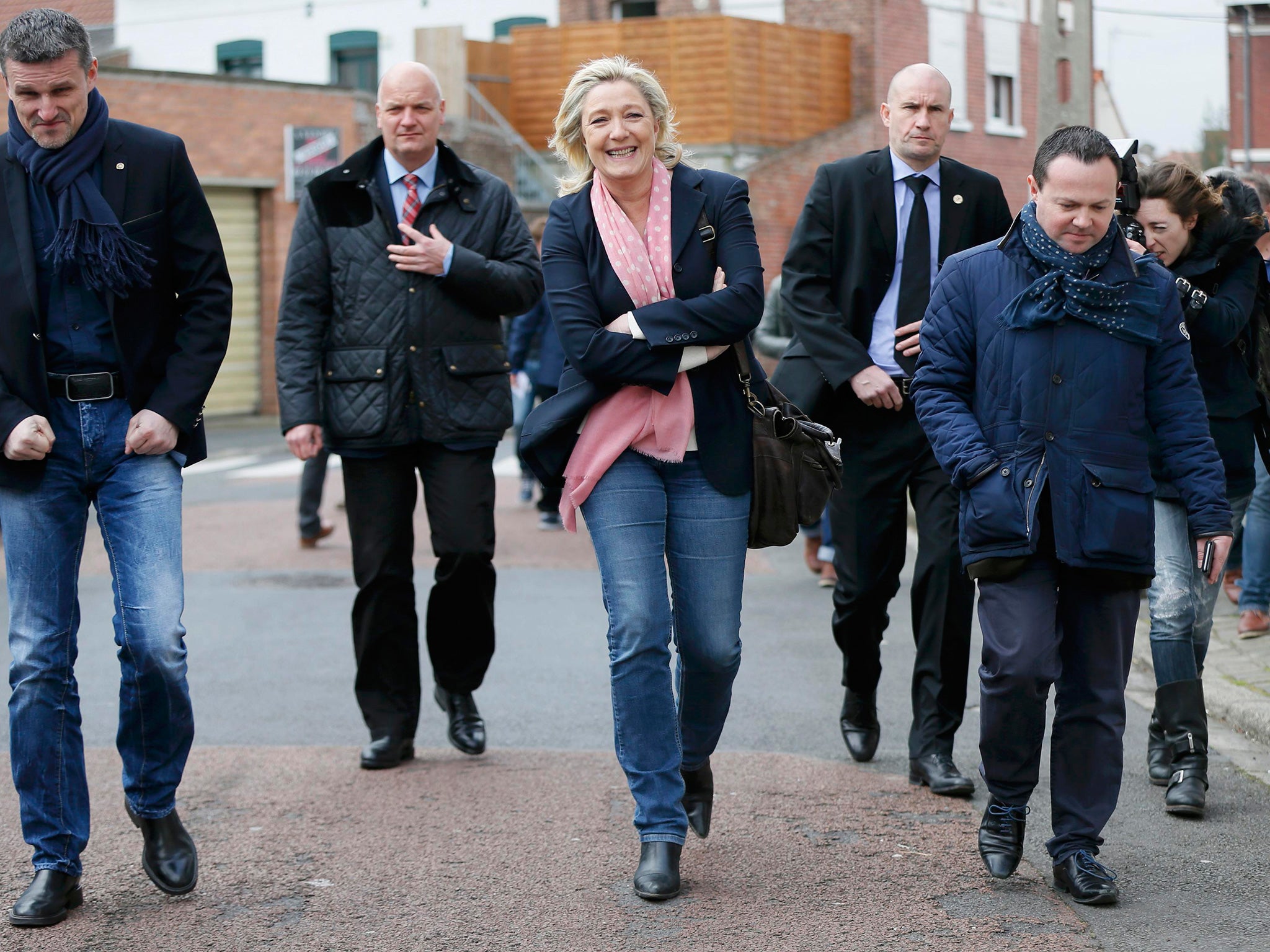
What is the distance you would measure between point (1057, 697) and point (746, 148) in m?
28.9

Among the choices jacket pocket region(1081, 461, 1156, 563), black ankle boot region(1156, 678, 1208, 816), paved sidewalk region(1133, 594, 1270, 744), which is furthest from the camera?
paved sidewalk region(1133, 594, 1270, 744)

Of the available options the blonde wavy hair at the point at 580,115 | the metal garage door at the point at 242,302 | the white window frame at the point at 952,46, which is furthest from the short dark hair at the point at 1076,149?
the white window frame at the point at 952,46

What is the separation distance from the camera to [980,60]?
37.1 metres

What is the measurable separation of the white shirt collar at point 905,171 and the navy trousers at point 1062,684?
5.63ft

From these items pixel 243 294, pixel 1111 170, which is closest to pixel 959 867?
pixel 1111 170

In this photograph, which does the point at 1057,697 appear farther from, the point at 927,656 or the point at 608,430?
the point at 608,430

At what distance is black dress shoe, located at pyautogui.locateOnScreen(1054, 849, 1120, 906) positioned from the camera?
414 cm

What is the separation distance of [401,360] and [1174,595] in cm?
261

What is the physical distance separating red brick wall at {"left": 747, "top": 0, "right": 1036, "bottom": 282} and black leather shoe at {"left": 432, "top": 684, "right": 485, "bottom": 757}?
23455 mm

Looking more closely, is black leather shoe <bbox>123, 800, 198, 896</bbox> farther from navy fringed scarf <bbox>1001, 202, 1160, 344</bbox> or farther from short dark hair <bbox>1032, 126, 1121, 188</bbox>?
short dark hair <bbox>1032, 126, 1121, 188</bbox>

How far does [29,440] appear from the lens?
407cm

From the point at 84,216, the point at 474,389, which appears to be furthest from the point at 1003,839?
the point at 84,216

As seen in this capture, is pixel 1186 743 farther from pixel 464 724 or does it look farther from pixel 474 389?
pixel 474 389

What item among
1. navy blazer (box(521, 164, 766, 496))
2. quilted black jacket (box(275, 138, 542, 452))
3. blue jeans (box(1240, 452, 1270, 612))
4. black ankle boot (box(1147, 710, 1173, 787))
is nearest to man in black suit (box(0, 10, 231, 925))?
navy blazer (box(521, 164, 766, 496))
